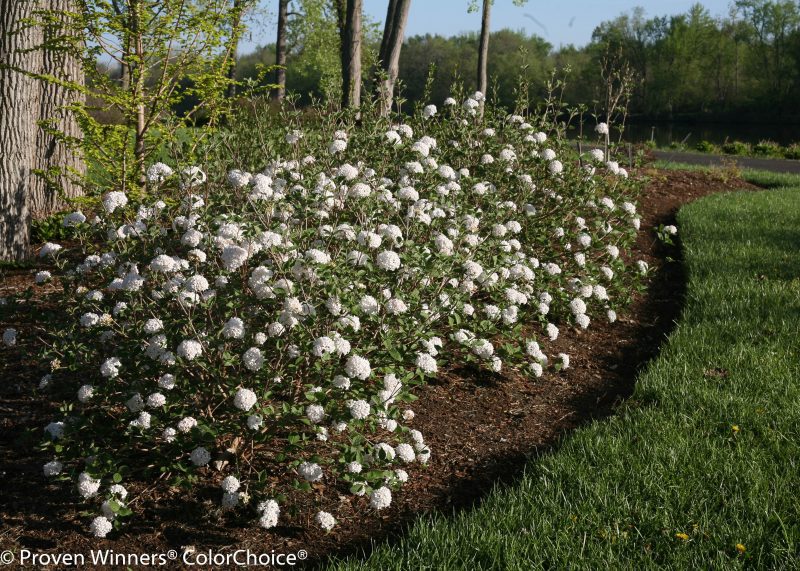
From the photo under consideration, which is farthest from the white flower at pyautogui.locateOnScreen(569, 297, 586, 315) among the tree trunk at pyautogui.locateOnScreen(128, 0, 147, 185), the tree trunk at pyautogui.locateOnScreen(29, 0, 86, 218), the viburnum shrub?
the tree trunk at pyautogui.locateOnScreen(29, 0, 86, 218)

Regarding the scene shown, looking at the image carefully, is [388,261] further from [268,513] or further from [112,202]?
[112,202]

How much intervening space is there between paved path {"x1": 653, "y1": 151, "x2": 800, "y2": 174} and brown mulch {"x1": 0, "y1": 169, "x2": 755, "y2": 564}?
38.8 ft

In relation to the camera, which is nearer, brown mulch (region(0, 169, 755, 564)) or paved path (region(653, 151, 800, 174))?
brown mulch (region(0, 169, 755, 564))

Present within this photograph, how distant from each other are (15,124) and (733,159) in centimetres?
1603

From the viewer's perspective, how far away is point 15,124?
6.32 m

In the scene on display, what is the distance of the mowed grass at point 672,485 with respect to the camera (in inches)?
110

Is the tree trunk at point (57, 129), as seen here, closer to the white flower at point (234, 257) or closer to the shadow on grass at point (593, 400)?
the white flower at point (234, 257)

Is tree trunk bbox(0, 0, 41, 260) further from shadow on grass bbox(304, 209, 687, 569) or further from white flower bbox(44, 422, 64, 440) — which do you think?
shadow on grass bbox(304, 209, 687, 569)

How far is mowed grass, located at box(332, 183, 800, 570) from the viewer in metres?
2.78

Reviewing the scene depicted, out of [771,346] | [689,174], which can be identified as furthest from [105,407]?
[689,174]

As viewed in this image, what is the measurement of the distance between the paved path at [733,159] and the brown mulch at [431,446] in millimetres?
11815

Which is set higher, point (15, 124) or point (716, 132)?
point (716, 132)

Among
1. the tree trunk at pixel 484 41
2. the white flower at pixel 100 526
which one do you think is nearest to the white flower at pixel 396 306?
the white flower at pixel 100 526

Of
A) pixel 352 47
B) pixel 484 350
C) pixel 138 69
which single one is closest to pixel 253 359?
pixel 484 350
